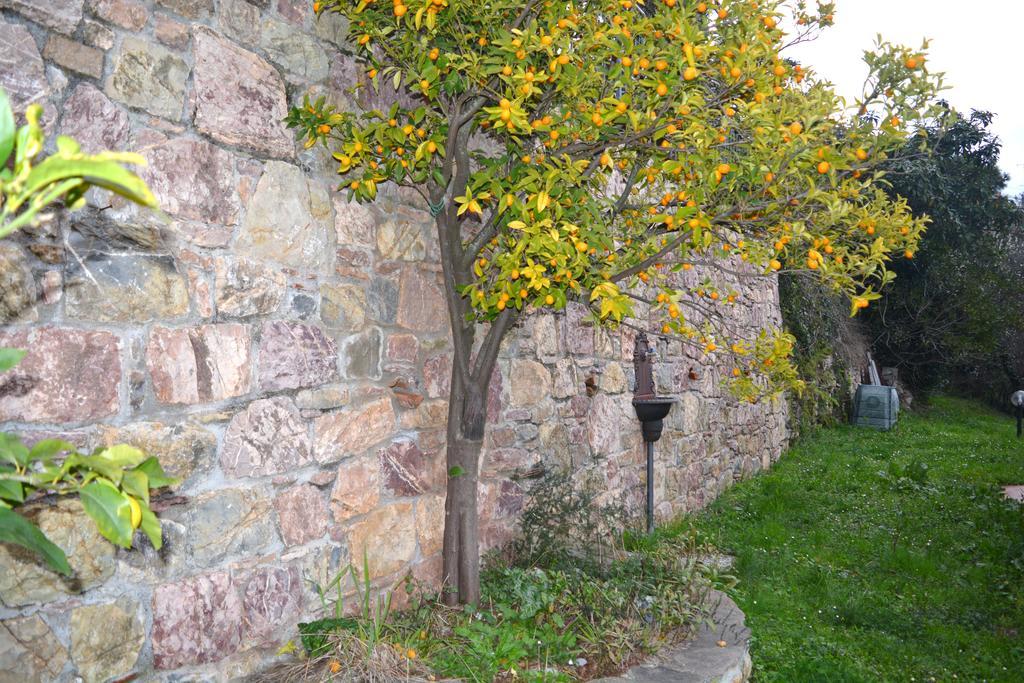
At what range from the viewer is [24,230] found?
7.15 ft

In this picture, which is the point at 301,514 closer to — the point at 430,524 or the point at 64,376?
the point at 430,524

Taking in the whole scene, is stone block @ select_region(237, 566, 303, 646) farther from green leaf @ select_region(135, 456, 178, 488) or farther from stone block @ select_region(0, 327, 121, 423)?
green leaf @ select_region(135, 456, 178, 488)

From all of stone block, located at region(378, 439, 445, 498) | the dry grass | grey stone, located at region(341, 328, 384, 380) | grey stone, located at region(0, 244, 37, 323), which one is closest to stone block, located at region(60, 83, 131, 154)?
grey stone, located at region(0, 244, 37, 323)

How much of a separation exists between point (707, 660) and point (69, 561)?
223 centimetres

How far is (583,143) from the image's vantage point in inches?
123

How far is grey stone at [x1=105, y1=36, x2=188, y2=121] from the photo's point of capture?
7.86ft

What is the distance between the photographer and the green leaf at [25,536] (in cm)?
92

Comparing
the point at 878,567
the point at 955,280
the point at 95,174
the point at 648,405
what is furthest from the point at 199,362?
the point at 955,280

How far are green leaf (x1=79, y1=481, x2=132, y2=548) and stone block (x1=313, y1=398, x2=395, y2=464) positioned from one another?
6.75 ft

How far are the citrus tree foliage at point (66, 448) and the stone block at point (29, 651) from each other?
132 cm

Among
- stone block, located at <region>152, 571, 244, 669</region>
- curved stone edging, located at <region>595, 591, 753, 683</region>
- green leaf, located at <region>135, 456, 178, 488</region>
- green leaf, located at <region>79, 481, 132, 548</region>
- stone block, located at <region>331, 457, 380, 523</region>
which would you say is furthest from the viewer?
stone block, located at <region>331, 457, 380, 523</region>

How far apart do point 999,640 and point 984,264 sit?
12.4 metres

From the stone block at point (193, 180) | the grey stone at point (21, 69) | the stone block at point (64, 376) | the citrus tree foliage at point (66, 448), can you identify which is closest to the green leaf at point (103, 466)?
the citrus tree foliage at point (66, 448)

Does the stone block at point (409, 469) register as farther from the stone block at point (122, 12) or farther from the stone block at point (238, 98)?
the stone block at point (122, 12)
